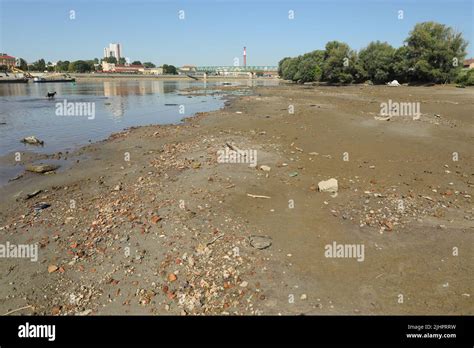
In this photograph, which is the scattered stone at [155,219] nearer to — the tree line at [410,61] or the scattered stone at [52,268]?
the scattered stone at [52,268]

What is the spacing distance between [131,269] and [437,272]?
656cm

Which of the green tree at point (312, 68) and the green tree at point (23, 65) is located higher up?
the green tree at point (23, 65)

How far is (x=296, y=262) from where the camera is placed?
7273mm

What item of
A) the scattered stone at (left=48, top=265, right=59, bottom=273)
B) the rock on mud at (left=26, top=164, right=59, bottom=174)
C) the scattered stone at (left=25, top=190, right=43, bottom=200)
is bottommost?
the scattered stone at (left=48, top=265, right=59, bottom=273)

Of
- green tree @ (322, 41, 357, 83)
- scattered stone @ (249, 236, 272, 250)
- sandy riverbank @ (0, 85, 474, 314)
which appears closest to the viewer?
sandy riverbank @ (0, 85, 474, 314)

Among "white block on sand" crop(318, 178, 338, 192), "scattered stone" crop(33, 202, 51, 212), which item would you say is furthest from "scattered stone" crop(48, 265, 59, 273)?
"white block on sand" crop(318, 178, 338, 192)

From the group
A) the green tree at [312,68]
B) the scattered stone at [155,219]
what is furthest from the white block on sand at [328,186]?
the green tree at [312,68]

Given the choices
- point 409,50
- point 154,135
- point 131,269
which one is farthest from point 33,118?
point 409,50

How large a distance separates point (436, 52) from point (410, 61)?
5684mm

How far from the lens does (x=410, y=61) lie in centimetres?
6669

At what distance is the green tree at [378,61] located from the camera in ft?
247

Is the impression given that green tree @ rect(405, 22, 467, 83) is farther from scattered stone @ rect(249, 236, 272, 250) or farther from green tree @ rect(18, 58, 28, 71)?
green tree @ rect(18, 58, 28, 71)

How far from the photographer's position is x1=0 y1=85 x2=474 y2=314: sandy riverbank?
625 centimetres
